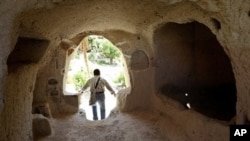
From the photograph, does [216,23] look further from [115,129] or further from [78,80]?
[78,80]

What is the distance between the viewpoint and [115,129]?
12.5 feet

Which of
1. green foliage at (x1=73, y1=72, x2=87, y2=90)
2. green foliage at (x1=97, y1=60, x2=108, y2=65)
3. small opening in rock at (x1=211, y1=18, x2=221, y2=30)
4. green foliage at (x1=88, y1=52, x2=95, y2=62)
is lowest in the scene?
green foliage at (x1=73, y1=72, x2=87, y2=90)

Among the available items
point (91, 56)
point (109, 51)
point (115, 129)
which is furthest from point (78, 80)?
point (115, 129)

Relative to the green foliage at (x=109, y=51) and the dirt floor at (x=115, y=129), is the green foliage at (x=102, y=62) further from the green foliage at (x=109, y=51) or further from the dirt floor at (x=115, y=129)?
the dirt floor at (x=115, y=129)

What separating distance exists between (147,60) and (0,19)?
2848 millimetres

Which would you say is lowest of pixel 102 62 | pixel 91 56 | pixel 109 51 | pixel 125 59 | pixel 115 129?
pixel 115 129

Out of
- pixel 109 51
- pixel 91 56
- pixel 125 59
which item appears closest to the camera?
pixel 125 59

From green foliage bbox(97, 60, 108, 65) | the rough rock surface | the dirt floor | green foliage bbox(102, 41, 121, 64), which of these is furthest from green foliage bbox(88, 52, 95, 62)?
the dirt floor

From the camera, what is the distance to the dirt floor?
11.2 ft

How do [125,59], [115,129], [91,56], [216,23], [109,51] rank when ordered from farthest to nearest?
1. [91,56]
2. [109,51]
3. [125,59]
4. [115,129]
5. [216,23]

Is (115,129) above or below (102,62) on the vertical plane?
below

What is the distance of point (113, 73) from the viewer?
10273 mm

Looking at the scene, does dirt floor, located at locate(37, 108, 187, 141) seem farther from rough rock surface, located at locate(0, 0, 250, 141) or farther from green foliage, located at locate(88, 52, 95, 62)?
green foliage, located at locate(88, 52, 95, 62)

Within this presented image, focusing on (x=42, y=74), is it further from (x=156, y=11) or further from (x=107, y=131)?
(x=156, y=11)
